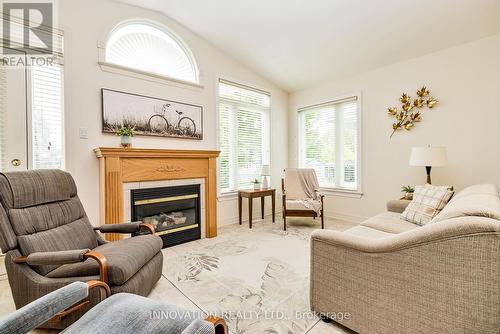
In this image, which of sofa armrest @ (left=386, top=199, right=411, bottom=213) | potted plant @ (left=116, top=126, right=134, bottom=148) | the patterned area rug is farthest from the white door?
sofa armrest @ (left=386, top=199, right=411, bottom=213)

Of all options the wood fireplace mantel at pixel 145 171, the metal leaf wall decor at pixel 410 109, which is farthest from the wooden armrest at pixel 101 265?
the metal leaf wall decor at pixel 410 109

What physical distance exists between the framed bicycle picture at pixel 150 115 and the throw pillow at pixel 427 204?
9.68ft

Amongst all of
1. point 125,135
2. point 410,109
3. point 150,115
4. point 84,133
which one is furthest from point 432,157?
point 84,133

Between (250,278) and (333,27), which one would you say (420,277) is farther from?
(333,27)

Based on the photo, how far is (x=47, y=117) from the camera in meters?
2.56

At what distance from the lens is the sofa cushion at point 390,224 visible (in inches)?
87.0

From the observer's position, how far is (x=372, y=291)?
52.7 inches

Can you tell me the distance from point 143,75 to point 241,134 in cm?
188

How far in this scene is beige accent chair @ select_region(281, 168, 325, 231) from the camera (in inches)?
147

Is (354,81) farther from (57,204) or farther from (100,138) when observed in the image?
(57,204)

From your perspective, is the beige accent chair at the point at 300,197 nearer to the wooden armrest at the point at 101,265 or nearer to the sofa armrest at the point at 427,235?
the sofa armrest at the point at 427,235

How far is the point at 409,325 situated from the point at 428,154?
2348mm

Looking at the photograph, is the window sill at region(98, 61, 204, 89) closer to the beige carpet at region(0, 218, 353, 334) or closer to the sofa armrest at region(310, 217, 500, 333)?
the beige carpet at region(0, 218, 353, 334)

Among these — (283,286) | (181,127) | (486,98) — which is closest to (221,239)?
(283,286)
